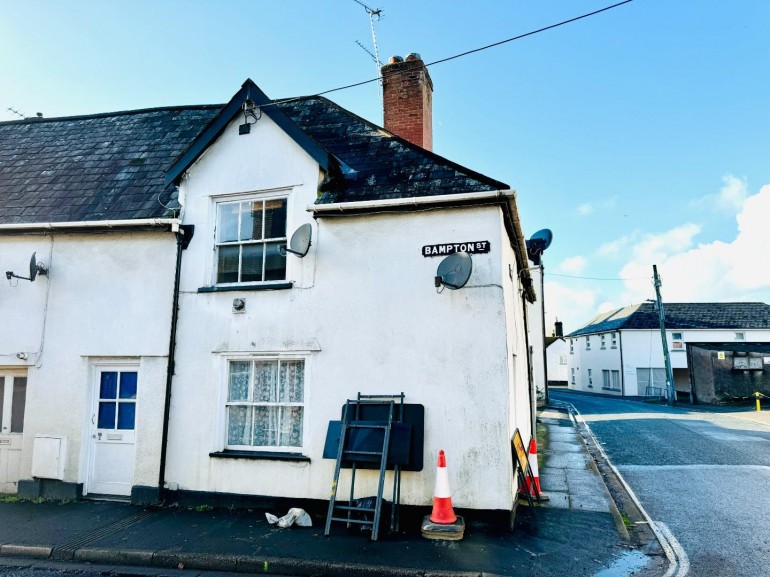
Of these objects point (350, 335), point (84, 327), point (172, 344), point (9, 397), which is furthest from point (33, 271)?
point (350, 335)

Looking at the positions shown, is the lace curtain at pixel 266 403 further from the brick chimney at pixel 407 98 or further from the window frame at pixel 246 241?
the brick chimney at pixel 407 98

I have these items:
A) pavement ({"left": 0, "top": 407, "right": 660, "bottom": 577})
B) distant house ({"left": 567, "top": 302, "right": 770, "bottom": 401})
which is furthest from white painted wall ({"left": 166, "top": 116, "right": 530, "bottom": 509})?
distant house ({"left": 567, "top": 302, "right": 770, "bottom": 401})

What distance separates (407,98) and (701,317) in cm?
3928

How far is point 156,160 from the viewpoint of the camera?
403 inches

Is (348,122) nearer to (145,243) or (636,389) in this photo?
(145,243)

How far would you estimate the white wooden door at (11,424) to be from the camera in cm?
856

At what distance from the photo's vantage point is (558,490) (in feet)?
28.7

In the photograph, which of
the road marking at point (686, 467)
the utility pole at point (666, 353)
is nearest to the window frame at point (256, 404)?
the road marking at point (686, 467)

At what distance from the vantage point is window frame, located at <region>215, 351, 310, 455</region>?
753cm

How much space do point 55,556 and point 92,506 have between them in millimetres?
1804

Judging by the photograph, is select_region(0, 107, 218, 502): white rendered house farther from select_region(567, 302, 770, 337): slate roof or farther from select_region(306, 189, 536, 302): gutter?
select_region(567, 302, 770, 337): slate roof

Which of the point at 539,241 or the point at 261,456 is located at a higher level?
the point at 539,241

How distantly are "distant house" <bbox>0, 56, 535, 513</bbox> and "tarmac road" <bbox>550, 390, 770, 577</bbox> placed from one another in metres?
2.44

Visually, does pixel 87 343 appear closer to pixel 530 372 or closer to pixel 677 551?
pixel 677 551
